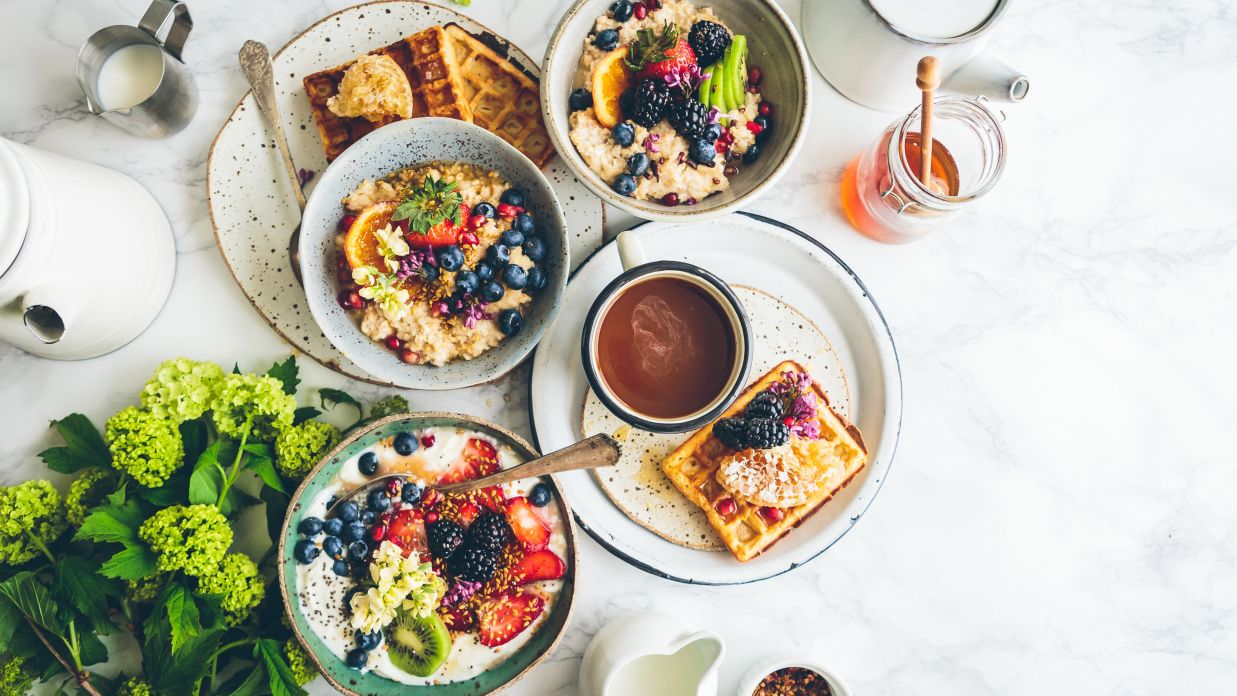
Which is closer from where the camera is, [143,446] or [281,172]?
[143,446]

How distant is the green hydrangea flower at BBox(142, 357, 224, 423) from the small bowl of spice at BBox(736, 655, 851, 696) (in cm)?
159

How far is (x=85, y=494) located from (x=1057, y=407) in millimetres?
2679

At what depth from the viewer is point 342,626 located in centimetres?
202

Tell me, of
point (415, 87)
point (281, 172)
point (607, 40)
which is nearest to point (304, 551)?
point (281, 172)

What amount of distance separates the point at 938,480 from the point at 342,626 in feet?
5.59

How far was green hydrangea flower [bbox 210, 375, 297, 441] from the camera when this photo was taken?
1.96 meters

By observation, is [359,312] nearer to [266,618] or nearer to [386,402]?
[386,402]

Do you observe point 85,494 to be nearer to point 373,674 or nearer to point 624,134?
point 373,674

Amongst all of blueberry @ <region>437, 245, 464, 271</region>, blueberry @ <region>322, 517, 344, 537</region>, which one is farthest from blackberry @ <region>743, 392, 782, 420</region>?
blueberry @ <region>322, 517, 344, 537</region>

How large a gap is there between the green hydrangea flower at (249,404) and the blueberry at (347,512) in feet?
0.80

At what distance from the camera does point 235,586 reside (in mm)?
1919

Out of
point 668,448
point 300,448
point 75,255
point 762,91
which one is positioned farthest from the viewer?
point 668,448

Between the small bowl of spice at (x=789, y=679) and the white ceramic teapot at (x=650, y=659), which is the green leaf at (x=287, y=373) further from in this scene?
the small bowl of spice at (x=789, y=679)

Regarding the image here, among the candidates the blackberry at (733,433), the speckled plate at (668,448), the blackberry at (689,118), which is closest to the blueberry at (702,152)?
the blackberry at (689,118)
